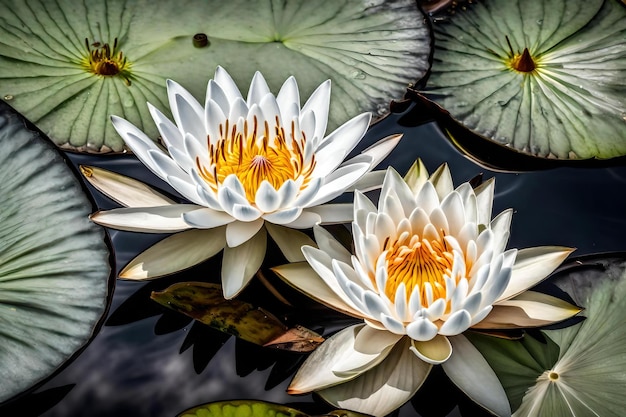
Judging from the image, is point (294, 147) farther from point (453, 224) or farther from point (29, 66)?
point (29, 66)

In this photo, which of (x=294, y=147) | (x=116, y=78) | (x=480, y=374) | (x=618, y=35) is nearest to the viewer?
(x=480, y=374)

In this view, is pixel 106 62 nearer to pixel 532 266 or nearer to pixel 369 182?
pixel 369 182

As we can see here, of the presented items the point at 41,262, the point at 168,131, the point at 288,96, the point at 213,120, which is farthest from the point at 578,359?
the point at 41,262

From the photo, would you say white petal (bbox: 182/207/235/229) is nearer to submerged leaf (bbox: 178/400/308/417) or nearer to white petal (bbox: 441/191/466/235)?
submerged leaf (bbox: 178/400/308/417)

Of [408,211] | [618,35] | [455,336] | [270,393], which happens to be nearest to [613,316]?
[455,336]

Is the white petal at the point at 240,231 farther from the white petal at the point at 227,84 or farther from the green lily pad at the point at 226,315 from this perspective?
the white petal at the point at 227,84

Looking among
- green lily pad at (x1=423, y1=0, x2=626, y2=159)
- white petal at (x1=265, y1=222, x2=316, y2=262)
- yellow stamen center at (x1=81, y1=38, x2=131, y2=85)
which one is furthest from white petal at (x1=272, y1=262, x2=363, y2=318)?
yellow stamen center at (x1=81, y1=38, x2=131, y2=85)

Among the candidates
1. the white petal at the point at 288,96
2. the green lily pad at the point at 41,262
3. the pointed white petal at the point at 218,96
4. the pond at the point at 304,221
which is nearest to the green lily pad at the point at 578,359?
the pond at the point at 304,221

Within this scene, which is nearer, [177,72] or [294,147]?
[294,147]

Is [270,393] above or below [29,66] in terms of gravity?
below
